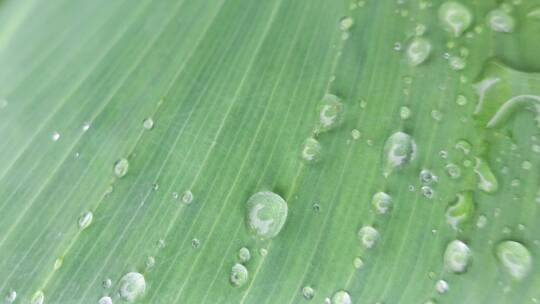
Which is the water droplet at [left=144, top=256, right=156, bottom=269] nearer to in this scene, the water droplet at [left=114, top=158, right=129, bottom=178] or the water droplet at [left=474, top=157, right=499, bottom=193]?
the water droplet at [left=114, top=158, right=129, bottom=178]

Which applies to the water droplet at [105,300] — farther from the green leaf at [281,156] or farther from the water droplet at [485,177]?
the water droplet at [485,177]

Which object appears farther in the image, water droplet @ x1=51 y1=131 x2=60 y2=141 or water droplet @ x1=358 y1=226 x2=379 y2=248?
water droplet @ x1=51 y1=131 x2=60 y2=141

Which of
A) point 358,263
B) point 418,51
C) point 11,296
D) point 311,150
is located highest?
point 418,51

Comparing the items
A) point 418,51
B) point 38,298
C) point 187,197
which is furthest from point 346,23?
point 38,298

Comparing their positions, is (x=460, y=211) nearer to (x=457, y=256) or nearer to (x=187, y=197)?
(x=457, y=256)

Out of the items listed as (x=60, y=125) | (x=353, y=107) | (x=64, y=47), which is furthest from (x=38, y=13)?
(x=353, y=107)

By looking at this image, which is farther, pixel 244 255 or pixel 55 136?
pixel 55 136

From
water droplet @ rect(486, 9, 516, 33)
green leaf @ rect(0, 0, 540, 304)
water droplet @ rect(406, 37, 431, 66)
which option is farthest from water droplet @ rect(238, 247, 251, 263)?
water droplet @ rect(486, 9, 516, 33)
